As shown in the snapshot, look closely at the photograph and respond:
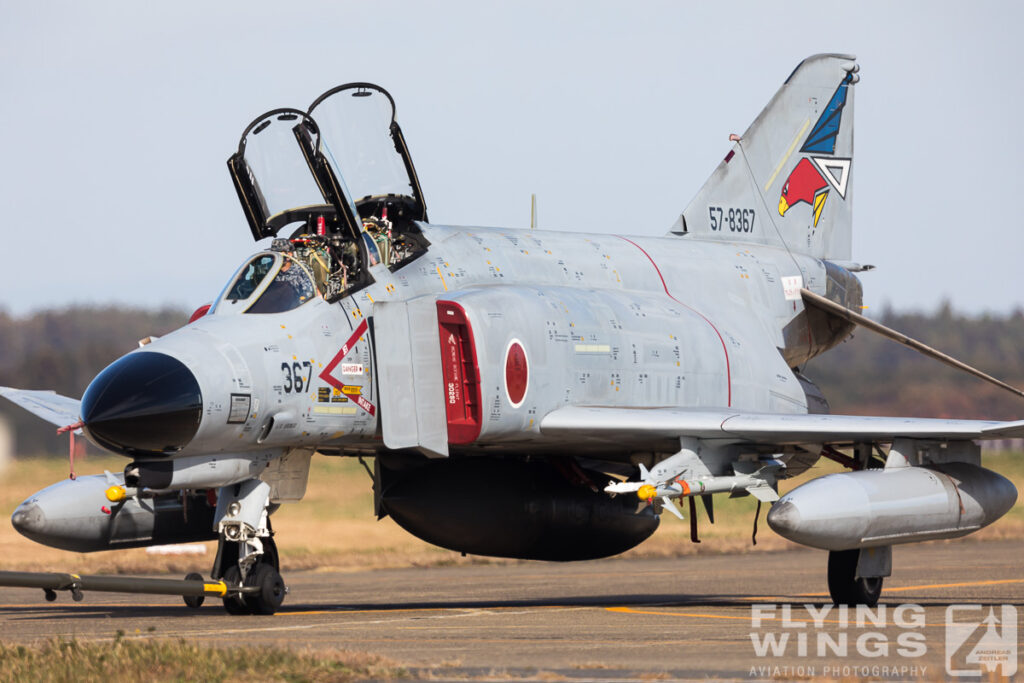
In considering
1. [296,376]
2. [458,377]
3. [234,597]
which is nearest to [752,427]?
[458,377]

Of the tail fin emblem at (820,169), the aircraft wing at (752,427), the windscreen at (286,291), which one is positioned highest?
the tail fin emblem at (820,169)

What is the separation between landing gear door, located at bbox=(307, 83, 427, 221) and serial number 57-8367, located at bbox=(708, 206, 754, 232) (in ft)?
17.2

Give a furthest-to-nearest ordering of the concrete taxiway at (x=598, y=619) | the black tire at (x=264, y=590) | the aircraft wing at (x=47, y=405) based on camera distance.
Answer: the aircraft wing at (x=47, y=405), the black tire at (x=264, y=590), the concrete taxiway at (x=598, y=619)

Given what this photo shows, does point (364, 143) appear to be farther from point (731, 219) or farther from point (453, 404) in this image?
point (731, 219)

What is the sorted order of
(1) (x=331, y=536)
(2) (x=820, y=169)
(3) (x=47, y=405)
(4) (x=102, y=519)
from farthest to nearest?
(1) (x=331, y=536) → (2) (x=820, y=169) → (3) (x=47, y=405) → (4) (x=102, y=519)

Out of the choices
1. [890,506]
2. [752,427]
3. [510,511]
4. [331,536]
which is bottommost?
[331,536]

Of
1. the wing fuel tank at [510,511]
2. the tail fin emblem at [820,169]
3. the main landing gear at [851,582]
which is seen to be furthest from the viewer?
the tail fin emblem at [820,169]

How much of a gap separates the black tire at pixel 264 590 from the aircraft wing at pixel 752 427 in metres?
2.75

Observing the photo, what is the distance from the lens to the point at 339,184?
42.6ft

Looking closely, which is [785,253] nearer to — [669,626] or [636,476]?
[636,476]

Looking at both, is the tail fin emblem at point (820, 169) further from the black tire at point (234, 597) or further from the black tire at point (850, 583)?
the black tire at point (234, 597)

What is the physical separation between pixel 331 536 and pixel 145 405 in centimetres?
1282

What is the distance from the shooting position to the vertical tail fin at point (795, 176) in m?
18.2

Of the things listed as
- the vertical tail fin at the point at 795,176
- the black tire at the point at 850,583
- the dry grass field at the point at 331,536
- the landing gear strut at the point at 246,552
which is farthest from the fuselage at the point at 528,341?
the dry grass field at the point at 331,536
